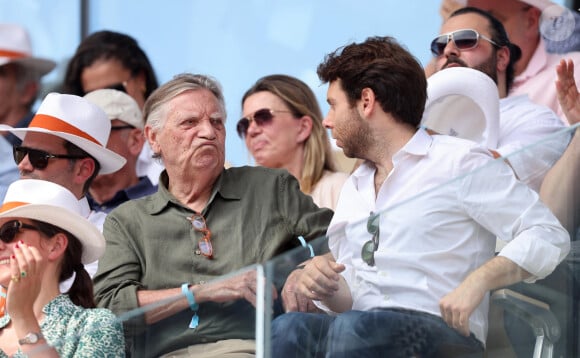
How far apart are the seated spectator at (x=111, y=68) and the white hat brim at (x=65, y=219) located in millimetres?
2056

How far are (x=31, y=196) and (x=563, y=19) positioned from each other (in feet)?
7.92

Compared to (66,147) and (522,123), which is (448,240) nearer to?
(522,123)

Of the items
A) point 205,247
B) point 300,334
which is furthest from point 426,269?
point 205,247

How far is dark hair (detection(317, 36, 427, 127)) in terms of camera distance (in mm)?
4289

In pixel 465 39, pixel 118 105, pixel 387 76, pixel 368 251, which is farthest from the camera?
pixel 118 105

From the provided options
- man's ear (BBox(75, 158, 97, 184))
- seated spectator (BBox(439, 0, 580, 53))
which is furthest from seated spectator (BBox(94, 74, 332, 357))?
seated spectator (BBox(439, 0, 580, 53))

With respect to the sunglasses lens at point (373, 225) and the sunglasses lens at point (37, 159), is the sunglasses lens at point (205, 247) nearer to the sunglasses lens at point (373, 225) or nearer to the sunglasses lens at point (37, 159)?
the sunglasses lens at point (37, 159)

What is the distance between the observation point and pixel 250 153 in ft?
19.1

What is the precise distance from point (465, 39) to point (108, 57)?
6.53 feet

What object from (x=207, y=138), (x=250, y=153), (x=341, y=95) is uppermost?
(x=341, y=95)

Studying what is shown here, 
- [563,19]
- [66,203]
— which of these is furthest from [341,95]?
[563,19]

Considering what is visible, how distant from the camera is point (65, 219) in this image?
411cm

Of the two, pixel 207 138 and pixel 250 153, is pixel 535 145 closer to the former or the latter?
pixel 207 138

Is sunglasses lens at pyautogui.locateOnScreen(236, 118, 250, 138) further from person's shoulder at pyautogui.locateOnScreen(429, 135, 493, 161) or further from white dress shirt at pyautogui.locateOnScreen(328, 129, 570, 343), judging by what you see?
white dress shirt at pyautogui.locateOnScreen(328, 129, 570, 343)
